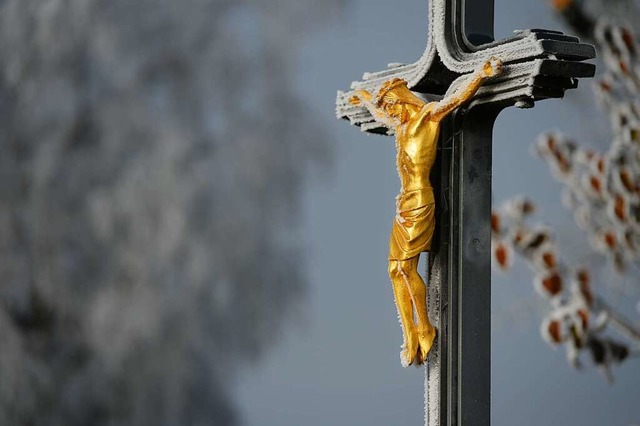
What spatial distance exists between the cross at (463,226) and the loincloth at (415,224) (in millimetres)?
38

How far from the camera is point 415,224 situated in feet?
8.11

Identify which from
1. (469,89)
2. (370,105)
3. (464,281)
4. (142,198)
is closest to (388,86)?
(370,105)

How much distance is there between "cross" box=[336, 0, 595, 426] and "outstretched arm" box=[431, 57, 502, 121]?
26mm

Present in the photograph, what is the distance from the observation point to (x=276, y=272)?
4.84 m

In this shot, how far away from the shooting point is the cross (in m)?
2.42

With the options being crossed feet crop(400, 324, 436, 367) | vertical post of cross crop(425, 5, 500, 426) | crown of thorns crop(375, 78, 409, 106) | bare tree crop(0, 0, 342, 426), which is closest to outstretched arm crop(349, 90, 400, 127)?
crown of thorns crop(375, 78, 409, 106)

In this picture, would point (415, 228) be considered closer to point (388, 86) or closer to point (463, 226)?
point (463, 226)

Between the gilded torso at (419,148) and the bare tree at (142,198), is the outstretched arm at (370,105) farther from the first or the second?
the bare tree at (142,198)

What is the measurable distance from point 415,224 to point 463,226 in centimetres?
10

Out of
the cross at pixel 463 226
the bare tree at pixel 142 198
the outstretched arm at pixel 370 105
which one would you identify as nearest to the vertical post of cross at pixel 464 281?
the cross at pixel 463 226

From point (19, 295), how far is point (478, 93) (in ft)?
10.1

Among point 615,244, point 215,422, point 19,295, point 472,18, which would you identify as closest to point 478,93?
point 472,18

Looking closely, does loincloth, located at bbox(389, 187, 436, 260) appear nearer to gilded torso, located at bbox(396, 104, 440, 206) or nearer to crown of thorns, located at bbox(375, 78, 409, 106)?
gilded torso, located at bbox(396, 104, 440, 206)

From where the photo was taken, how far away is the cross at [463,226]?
242 centimetres
